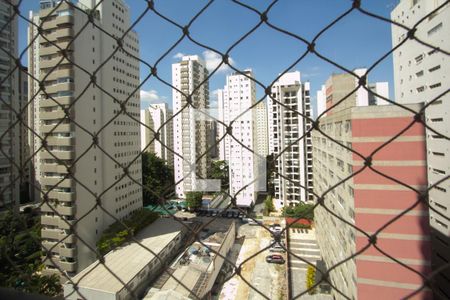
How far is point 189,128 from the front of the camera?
328 inches

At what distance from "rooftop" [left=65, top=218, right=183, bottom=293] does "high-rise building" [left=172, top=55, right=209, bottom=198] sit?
1628 millimetres

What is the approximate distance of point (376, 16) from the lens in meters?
0.44

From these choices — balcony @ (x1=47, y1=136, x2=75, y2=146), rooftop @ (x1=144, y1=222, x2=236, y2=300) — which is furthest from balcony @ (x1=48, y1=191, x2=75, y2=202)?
rooftop @ (x1=144, y1=222, x2=236, y2=300)

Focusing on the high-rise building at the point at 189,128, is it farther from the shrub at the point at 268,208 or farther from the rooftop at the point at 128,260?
the shrub at the point at 268,208

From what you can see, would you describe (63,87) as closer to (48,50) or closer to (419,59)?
(48,50)

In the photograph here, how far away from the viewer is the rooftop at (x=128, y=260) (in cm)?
449

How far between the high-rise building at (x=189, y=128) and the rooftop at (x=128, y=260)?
64.1 inches

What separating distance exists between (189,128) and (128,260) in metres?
4.15

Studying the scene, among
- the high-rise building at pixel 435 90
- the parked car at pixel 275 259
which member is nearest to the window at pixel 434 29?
the high-rise building at pixel 435 90

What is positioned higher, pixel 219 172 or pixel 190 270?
pixel 219 172

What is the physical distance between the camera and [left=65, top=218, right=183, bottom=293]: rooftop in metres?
4.49

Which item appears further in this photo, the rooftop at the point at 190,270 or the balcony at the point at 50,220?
the balcony at the point at 50,220

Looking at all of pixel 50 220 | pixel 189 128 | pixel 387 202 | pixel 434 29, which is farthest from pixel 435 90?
pixel 50 220

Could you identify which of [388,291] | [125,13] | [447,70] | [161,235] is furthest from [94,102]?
[447,70]
